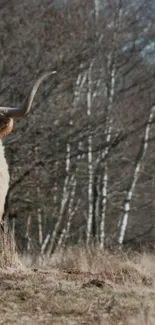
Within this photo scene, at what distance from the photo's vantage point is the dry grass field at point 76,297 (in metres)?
5.80

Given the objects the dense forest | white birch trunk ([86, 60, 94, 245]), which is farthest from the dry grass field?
white birch trunk ([86, 60, 94, 245])

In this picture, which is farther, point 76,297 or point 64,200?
point 64,200

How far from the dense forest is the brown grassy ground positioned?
10059mm

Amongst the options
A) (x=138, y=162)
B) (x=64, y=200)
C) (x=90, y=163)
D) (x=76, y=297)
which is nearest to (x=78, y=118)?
(x=90, y=163)

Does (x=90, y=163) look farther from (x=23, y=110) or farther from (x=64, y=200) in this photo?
(x=23, y=110)

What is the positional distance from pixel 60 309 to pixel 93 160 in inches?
661

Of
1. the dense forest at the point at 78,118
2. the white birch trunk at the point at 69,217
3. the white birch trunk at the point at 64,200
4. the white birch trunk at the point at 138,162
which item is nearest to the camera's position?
the dense forest at the point at 78,118

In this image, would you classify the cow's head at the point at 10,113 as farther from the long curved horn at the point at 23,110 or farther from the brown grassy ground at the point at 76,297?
the brown grassy ground at the point at 76,297

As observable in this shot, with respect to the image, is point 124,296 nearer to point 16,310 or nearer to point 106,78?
point 16,310

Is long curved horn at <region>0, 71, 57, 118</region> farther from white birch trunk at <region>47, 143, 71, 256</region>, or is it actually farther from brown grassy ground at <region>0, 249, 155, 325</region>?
white birch trunk at <region>47, 143, 71, 256</region>

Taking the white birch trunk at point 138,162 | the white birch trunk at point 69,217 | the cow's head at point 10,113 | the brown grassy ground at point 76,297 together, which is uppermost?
the white birch trunk at point 138,162

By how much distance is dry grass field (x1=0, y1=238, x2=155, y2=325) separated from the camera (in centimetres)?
580

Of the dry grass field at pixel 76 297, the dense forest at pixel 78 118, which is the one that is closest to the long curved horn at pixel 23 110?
the dry grass field at pixel 76 297

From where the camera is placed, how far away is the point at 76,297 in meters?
6.69
